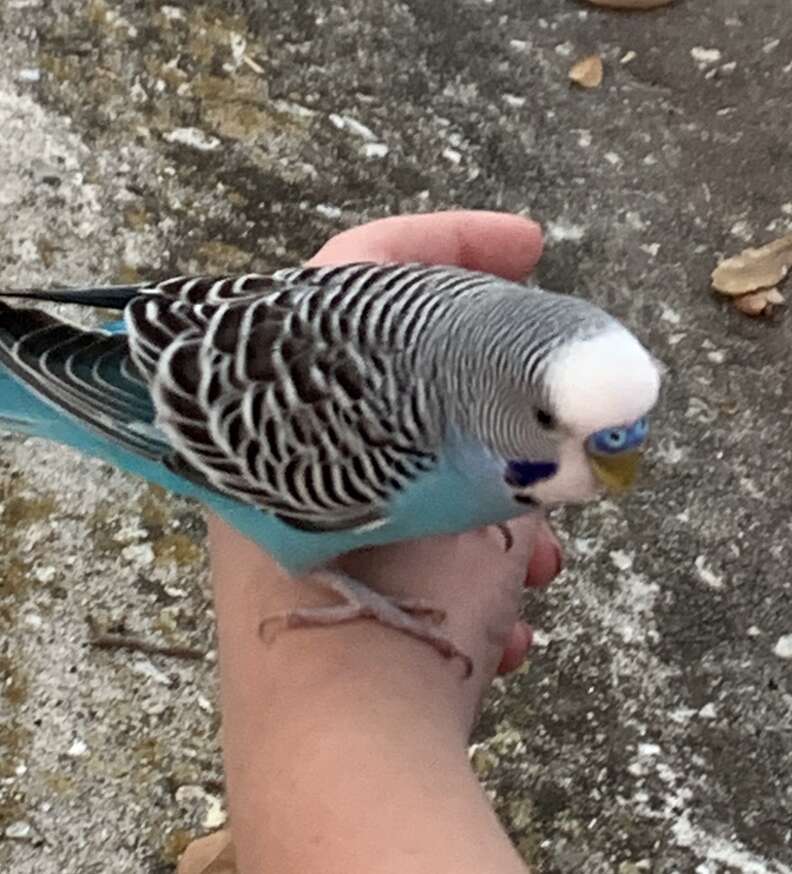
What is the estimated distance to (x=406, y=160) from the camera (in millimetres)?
1561

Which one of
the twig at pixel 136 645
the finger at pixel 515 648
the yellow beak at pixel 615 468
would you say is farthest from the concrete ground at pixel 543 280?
the yellow beak at pixel 615 468

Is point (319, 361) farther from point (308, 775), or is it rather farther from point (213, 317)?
point (308, 775)

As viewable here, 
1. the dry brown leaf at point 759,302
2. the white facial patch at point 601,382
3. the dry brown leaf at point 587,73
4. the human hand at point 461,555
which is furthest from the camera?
the dry brown leaf at point 587,73

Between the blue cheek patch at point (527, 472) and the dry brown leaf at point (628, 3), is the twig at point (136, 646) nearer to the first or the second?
the blue cheek patch at point (527, 472)

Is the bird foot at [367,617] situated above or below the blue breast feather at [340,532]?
below

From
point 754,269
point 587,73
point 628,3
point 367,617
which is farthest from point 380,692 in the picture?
point 628,3

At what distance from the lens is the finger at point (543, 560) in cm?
108

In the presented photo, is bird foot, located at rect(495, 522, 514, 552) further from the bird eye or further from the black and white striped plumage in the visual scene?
the bird eye

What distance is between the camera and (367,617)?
979mm

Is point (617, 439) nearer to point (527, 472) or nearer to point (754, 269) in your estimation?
point (527, 472)

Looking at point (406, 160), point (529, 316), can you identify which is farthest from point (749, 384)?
point (529, 316)

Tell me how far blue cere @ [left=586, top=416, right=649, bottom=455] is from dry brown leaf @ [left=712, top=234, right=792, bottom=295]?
2.45 ft

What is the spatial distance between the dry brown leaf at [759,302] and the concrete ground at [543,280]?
1 centimetres

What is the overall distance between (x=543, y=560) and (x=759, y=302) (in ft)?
1.75
